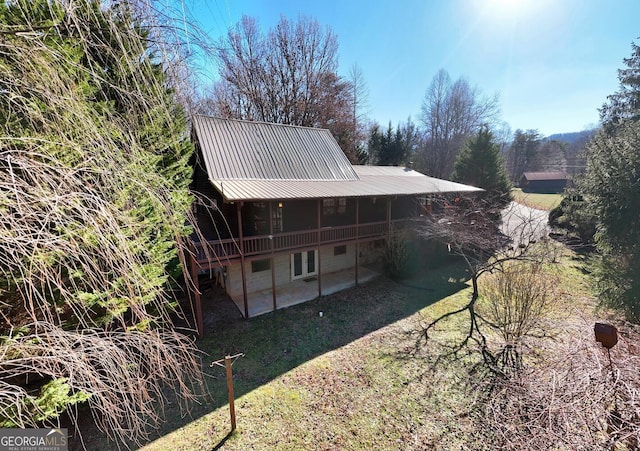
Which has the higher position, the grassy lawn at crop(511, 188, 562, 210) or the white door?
the grassy lawn at crop(511, 188, 562, 210)

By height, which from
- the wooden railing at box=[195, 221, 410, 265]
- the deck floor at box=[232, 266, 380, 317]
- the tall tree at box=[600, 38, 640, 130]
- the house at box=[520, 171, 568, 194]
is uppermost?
the tall tree at box=[600, 38, 640, 130]

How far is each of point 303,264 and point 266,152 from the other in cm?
563

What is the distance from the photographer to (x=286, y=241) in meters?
10.1

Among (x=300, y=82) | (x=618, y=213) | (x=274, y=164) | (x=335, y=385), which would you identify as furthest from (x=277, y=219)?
(x=300, y=82)

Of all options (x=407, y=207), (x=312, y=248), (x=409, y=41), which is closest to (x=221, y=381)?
(x=312, y=248)

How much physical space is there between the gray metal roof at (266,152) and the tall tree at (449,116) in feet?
79.3

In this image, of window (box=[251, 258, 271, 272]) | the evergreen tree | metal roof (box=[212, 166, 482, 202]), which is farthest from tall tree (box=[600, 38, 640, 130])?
window (box=[251, 258, 271, 272])

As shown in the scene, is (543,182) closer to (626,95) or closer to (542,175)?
(542,175)

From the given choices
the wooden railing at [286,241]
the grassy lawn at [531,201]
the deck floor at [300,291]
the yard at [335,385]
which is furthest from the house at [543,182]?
the deck floor at [300,291]

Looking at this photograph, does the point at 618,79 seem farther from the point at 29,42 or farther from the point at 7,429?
the point at 7,429

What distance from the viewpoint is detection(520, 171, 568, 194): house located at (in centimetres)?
4966

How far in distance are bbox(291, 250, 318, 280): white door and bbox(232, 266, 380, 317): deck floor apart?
0.96 feet

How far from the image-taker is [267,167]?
11438mm

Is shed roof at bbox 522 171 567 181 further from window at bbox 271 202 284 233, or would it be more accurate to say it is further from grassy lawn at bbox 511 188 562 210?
window at bbox 271 202 284 233
